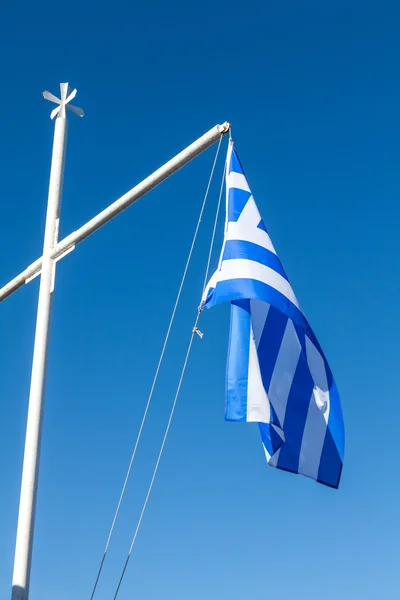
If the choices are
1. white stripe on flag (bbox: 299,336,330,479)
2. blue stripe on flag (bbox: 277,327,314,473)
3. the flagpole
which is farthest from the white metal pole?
white stripe on flag (bbox: 299,336,330,479)

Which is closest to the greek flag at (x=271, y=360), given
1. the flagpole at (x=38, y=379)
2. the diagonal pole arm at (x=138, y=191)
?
the diagonal pole arm at (x=138, y=191)

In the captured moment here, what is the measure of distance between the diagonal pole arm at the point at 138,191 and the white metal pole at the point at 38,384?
0.26 metres

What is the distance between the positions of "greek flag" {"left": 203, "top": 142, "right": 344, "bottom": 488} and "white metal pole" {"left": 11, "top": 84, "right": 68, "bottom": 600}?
2.11 metres

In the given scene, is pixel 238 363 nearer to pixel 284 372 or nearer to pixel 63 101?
pixel 284 372

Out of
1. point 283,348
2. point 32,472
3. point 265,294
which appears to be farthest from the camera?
point 283,348

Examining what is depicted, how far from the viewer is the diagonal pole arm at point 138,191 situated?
31.2ft

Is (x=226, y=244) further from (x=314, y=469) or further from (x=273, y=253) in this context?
(x=314, y=469)

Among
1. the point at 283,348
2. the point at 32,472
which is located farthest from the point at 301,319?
the point at 32,472

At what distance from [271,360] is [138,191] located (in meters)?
3.03

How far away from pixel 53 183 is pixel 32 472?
3.68 meters

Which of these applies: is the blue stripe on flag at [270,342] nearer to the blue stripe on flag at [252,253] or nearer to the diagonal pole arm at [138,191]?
the blue stripe on flag at [252,253]

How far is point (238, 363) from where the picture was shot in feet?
35.2

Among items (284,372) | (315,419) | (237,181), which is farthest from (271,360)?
(237,181)

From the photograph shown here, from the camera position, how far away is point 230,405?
402 inches
